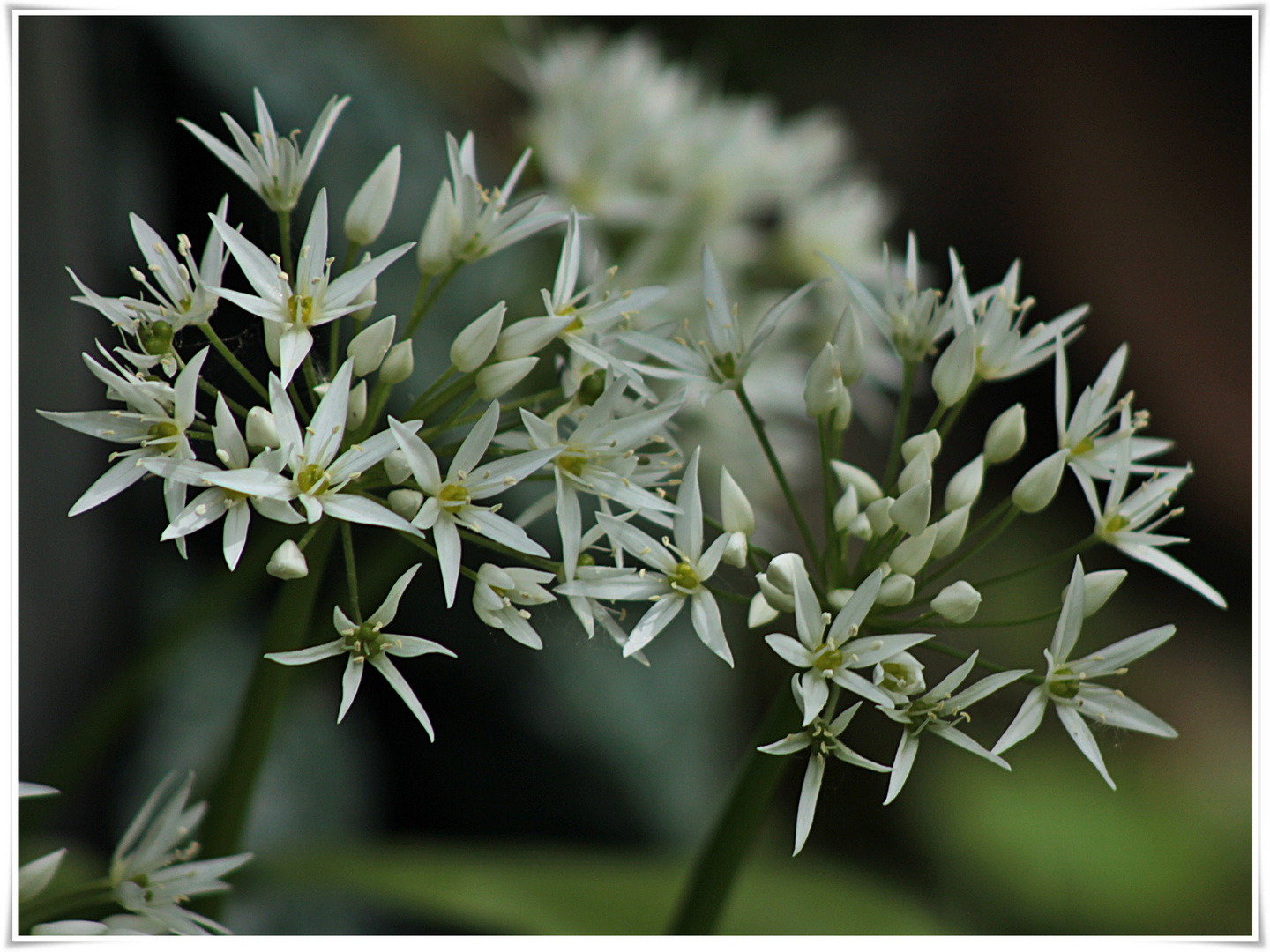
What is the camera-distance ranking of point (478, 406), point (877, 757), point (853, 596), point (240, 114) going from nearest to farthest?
point (853, 596), point (478, 406), point (877, 757), point (240, 114)

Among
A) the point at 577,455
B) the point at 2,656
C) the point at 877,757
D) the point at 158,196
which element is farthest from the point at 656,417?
the point at 158,196

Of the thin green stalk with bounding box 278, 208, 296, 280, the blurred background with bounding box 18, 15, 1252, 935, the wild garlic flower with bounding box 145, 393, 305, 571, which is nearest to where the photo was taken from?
the wild garlic flower with bounding box 145, 393, 305, 571

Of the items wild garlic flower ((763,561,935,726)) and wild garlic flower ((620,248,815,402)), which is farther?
wild garlic flower ((620,248,815,402))

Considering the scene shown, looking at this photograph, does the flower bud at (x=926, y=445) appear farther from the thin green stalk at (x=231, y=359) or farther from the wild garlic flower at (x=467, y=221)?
the thin green stalk at (x=231, y=359)

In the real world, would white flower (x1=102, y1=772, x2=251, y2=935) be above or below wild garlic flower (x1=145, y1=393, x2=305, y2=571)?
below

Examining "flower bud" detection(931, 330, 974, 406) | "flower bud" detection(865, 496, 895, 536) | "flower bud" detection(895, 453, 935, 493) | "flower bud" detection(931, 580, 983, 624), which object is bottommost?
"flower bud" detection(931, 580, 983, 624)

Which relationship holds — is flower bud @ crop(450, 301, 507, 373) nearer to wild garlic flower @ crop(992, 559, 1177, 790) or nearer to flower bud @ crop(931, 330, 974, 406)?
flower bud @ crop(931, 330, 974, 406)

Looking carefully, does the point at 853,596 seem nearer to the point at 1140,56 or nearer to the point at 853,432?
the point at 1140,56

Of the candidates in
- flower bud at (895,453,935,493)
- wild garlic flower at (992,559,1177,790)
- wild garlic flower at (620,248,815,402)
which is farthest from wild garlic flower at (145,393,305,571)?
wild garlic flower at (992,559,1177,790)
